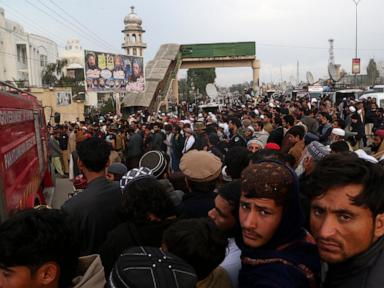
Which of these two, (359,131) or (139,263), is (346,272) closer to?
(139,263)

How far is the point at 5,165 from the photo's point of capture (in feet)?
15.5

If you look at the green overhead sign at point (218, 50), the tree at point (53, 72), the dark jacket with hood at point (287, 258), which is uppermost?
the green overhead sign at point (218, 50)

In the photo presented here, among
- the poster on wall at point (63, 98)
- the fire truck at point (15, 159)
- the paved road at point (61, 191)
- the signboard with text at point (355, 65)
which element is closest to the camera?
the fire truck at point (15, 159)

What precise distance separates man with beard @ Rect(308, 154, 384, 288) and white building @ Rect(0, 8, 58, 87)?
4485cm

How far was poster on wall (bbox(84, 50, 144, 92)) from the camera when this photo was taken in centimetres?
2544

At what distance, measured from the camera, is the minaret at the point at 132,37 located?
206 feet

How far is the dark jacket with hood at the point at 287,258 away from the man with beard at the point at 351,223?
124 mm

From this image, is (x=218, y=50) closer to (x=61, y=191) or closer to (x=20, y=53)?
(x=20, y=53)

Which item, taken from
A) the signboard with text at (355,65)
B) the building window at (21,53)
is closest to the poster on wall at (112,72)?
the signboard with text at (355,65)

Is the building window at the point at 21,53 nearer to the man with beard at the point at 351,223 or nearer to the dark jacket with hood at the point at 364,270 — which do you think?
the man with beard at the point at 351,223

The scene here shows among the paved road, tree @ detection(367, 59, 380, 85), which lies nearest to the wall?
the paved road

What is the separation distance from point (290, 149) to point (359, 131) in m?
5.74

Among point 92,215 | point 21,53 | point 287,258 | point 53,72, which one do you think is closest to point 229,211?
point 287,258

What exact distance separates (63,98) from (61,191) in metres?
21.9
